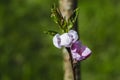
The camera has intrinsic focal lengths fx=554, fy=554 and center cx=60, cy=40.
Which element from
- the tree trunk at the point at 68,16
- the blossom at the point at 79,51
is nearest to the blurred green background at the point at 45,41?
the tree trunk at the point at 68,16

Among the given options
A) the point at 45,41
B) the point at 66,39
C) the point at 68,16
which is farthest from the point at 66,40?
the point at 45,41

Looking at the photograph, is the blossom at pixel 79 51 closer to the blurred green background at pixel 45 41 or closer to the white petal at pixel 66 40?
the white petal at pixel 66 40

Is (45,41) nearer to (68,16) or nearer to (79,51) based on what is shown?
(68,16)

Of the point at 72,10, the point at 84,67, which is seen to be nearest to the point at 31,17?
the point at 84,67

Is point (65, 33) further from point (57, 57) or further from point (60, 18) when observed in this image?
point (57, 57)

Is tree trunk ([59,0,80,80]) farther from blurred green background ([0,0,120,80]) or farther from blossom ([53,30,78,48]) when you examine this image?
blurred green background ([0,0,120,80])

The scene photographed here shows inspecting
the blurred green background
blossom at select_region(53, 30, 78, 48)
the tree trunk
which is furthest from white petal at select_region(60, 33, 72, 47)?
the blurred green background
